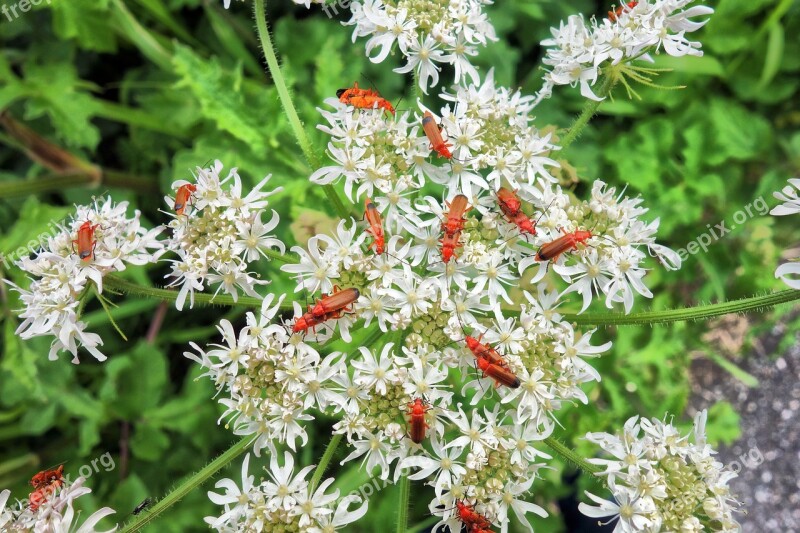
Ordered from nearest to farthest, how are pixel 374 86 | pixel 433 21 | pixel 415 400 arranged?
pixel 415 400, pixel 433 21, pixel 374 86

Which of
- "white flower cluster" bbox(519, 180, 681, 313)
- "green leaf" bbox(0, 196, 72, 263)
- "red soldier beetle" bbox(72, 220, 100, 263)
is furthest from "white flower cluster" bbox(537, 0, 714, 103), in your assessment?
"green leaf" bbox(0, 196, 72, 263)

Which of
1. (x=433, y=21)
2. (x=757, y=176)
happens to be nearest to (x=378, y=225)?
(x=433, y=21)

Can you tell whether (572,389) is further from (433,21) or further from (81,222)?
(81,222)

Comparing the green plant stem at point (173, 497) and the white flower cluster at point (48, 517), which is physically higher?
the white flower cluster at point (48, 517)

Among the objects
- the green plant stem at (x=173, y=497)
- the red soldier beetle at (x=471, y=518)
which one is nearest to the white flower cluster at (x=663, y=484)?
the red soldier beetle at (x=471, y=518)

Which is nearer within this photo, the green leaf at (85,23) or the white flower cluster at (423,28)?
the white flower cluster at (423,28)

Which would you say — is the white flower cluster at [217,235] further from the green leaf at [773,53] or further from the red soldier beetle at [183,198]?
the green leaf at [773,53]
